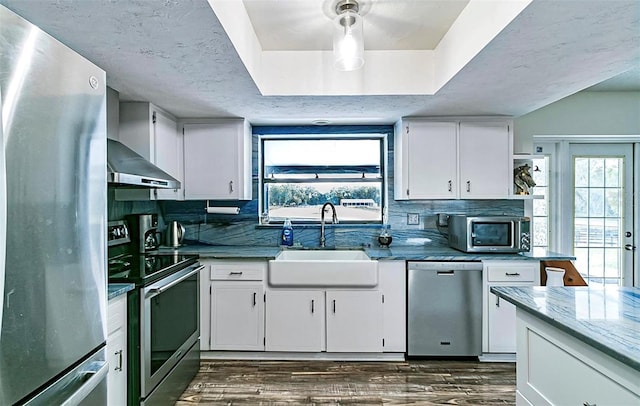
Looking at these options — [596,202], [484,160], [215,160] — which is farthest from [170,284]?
[596,202]

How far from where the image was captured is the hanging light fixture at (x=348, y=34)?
1.80 metres

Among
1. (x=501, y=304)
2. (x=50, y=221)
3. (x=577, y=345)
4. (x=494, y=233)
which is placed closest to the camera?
(x=50, y=221)

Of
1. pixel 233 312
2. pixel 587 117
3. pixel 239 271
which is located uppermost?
pixel 587 117

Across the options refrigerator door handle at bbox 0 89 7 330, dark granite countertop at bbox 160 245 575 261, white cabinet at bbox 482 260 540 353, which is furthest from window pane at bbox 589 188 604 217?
refrigerator door handle at bbox 0 89 7 330

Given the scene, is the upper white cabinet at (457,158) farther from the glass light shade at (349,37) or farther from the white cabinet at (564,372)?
the white cabinet at (564,372)

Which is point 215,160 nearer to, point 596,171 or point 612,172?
point 596,171

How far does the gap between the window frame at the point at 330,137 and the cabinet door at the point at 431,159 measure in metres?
0.40

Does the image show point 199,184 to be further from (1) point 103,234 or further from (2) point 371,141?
(1) point 103,234

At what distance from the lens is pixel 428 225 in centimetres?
349

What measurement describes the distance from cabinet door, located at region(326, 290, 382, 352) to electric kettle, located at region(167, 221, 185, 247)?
1477 mm

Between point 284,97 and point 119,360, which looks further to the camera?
point 284,97

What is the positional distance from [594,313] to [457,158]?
201cm

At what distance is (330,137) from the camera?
361 cm

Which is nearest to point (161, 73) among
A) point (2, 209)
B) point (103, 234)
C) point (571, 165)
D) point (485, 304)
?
point (103, 234)
